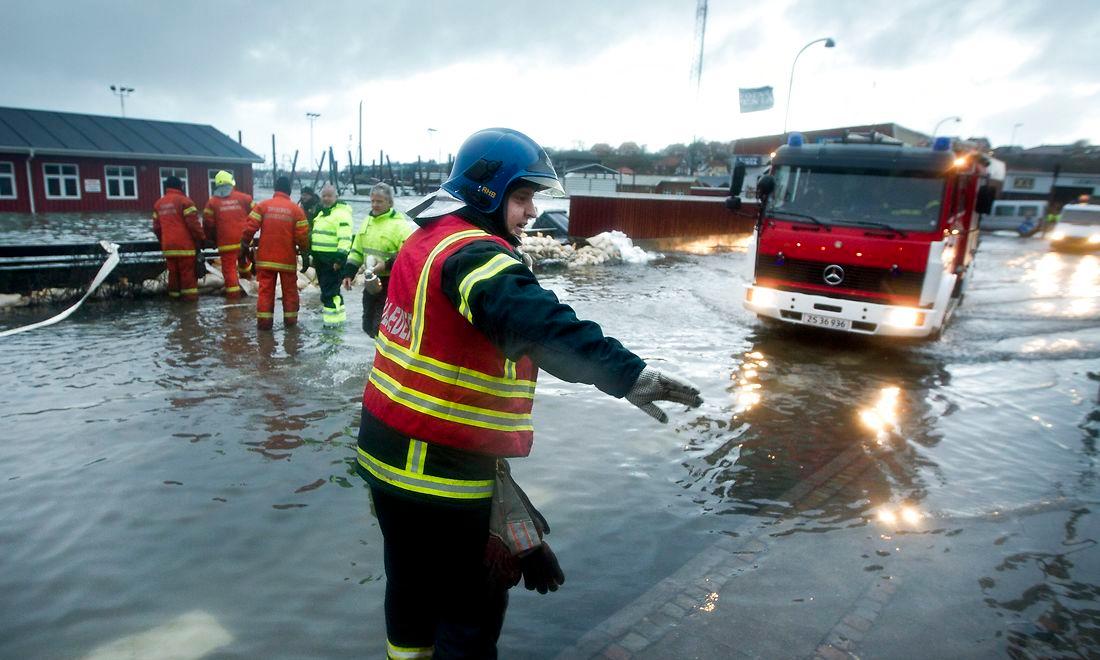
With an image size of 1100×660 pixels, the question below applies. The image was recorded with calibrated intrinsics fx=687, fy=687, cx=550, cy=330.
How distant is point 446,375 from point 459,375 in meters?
0.04

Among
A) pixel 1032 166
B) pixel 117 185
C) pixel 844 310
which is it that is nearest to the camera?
pixel 844 310

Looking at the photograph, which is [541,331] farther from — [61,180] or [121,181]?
[121,181]

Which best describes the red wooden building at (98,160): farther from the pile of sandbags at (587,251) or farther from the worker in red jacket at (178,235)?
the worker in red jacket at (178,235)

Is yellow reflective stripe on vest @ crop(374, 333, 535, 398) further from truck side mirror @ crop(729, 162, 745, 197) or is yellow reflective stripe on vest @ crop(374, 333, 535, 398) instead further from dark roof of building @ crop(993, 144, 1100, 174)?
dark roof of building @ crop(993, 144, 1100, 174)

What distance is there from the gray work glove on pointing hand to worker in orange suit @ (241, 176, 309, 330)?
287 inches

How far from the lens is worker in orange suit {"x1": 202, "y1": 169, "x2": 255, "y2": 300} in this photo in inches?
391

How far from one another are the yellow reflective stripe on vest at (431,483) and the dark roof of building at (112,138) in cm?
3475

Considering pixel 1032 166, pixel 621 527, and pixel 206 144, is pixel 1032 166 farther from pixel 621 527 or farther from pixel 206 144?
pixel 621 527

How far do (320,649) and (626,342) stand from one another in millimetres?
6599

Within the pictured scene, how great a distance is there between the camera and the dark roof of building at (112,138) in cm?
2969

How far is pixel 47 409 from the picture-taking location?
5.79 m

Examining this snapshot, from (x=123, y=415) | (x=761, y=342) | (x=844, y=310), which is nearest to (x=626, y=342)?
(x=761, y=342)

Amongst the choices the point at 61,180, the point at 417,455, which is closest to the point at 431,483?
the point at 417,455

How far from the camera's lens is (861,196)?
8641 millimetres
